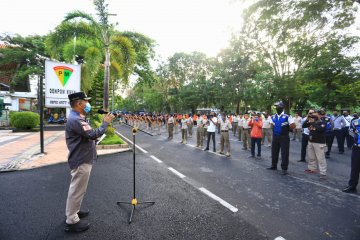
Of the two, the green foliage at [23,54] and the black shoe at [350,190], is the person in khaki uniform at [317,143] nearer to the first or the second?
the black shoe at [350,190]

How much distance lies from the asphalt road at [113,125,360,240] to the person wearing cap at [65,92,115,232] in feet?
8.35

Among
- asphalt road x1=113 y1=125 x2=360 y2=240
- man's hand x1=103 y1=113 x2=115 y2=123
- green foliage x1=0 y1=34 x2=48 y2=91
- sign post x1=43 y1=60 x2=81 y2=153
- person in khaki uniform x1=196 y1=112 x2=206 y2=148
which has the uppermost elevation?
green foliage x1=0 y1=34 x2=48 y2=91

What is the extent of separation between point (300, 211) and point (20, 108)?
35.7 meters

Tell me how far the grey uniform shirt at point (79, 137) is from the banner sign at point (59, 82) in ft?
19.0

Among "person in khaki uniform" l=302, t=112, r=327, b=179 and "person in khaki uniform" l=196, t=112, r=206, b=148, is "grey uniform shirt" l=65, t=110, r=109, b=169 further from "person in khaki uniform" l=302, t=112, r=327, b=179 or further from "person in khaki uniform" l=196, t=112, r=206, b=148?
"person in khaki uniform" l=196, t=112, r=206, b=148

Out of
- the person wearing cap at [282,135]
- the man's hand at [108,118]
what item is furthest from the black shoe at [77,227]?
the person wearing cap at [282,135]

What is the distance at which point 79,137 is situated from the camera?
134 inches

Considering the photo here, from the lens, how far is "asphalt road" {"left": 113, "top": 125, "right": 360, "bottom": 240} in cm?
339

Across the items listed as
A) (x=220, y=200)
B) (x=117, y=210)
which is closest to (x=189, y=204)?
(x=220, y=200)

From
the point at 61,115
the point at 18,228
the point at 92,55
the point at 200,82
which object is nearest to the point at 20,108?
the point at 61,115

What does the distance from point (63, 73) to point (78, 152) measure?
6324 mm

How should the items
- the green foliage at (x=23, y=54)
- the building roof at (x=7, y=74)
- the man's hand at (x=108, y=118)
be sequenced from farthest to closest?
the building roof at (x=7, y=74) < the green foliage at (x=23, y=54) < the man's hand at (x=108, y=118)

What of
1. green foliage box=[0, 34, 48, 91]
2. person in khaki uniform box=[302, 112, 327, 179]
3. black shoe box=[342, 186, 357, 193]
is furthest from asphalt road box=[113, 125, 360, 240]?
green foliage box=[0, 34, 48, 91]

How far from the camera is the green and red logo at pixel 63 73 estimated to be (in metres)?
8.33
